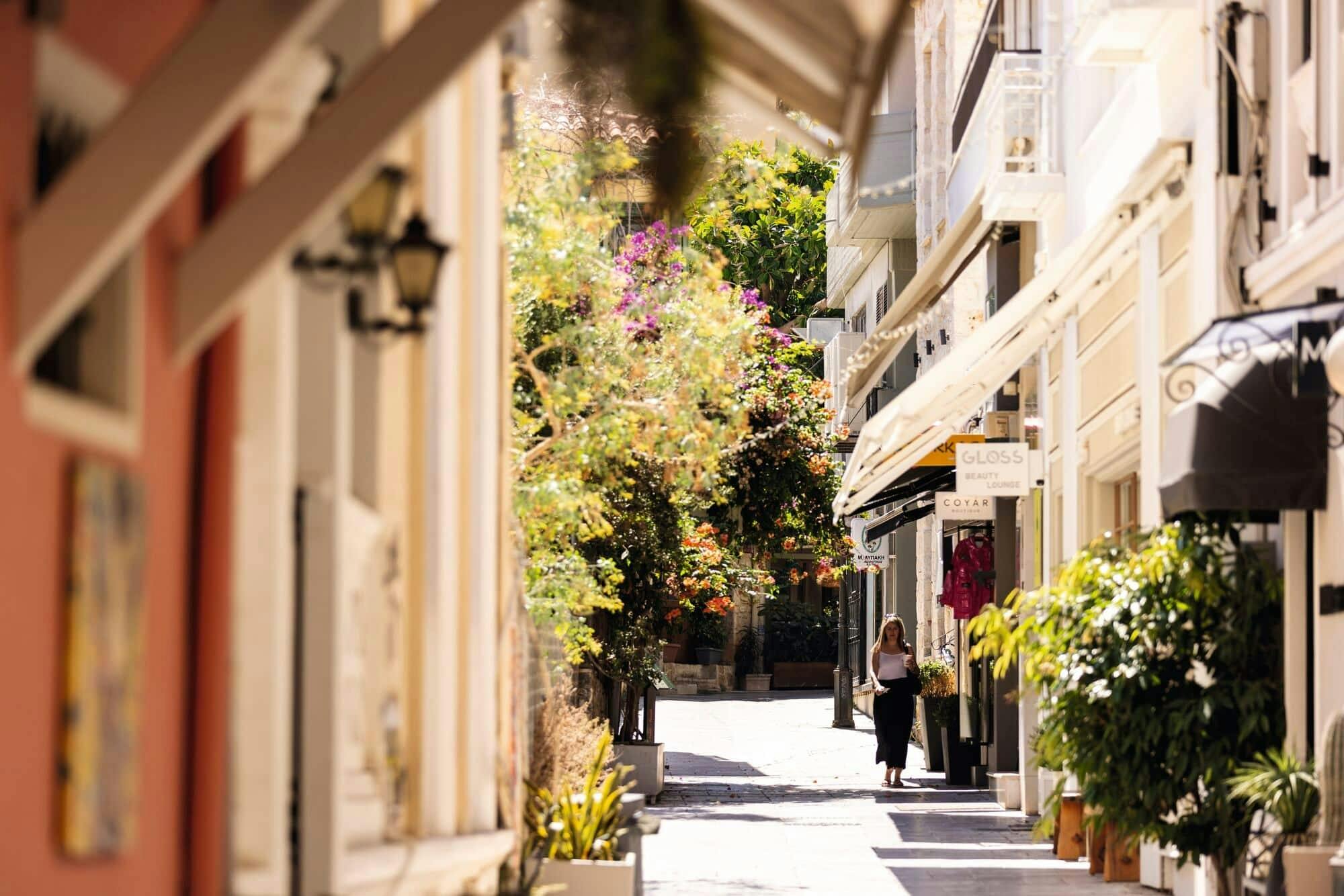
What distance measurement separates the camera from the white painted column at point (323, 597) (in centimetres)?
453

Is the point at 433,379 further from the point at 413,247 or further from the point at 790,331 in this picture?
the point at 790,331

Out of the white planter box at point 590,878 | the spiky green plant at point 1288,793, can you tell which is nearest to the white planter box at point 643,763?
the white planter box at point 590,878

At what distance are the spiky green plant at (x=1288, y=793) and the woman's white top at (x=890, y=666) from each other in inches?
550

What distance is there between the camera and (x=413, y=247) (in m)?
4.39

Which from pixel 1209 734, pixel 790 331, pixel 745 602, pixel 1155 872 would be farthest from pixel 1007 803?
pixel 745 602

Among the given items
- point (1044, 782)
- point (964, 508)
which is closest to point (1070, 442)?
point (1044, 782)

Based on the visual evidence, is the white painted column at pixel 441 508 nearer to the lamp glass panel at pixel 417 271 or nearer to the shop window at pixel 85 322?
the lamp glass panel at pixel 417 271

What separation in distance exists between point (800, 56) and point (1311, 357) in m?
6.31

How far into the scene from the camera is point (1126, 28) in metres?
13.3

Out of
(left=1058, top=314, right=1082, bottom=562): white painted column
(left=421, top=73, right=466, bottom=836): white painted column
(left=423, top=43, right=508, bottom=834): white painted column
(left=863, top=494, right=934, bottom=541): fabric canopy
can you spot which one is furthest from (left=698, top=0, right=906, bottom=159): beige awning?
(left=863, top=494, right=934, bottom=541): fabric canopy

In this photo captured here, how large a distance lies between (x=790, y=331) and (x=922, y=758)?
20.3 m

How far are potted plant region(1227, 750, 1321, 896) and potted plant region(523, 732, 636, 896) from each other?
3.08 meters

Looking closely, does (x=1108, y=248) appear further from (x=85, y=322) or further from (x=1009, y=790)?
(x=85, y=322)

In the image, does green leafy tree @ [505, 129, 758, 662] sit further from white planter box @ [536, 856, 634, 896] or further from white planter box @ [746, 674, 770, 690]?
white planter box @ [746, 674, 770, 690]
